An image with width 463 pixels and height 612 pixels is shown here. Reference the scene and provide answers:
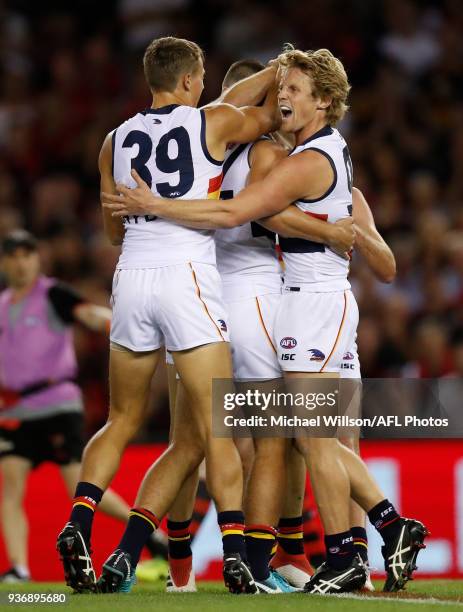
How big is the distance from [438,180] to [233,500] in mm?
6751

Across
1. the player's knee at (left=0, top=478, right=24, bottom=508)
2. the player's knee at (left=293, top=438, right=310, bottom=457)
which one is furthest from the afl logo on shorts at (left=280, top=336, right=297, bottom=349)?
the player's knee at (left=0, top=478, right=24, bottom=508)

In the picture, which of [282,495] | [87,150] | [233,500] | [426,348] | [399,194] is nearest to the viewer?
[233,500]

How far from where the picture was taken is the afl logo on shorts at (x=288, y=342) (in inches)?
242

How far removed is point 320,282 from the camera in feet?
20.5

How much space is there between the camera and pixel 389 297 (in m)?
11.0

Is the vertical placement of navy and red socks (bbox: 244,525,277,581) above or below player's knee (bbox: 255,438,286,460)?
below

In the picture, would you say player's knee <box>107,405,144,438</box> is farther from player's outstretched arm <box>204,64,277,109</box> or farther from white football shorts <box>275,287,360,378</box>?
player's outstretched arm <box>204,64,277,109</box>

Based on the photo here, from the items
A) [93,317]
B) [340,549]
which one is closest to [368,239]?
[340,549]

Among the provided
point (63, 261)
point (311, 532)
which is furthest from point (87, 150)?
point (311, 532)

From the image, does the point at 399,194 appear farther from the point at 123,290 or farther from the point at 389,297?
the point at 123,290

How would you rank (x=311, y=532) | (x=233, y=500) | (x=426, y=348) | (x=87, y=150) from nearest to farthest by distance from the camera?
(x=233, y=500), (x=311, y=532), (x=426, y=348), (x=87, y=150)

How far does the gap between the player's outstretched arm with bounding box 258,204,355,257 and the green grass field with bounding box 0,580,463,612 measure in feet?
5.38

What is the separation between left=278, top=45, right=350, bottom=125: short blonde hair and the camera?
6293 mm

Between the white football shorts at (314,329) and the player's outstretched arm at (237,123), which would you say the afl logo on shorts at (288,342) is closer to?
the white football shorts at (314,329)
